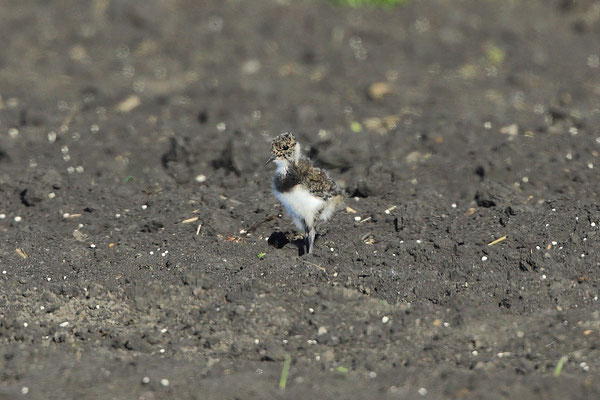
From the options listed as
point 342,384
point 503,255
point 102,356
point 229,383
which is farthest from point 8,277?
point 503,255

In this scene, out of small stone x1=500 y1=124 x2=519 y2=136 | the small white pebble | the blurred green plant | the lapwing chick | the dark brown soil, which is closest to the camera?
the dark brown soil

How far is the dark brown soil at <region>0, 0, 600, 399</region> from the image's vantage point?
5547 mm

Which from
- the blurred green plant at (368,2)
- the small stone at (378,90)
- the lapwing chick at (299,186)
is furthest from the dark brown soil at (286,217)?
the blurred green plant at (368,2)

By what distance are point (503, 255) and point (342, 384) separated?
2.01m

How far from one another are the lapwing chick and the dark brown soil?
0.35 m

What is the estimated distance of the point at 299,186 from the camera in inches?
256

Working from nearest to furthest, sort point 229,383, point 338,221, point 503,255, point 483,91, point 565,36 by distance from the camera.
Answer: point 229,383, point 503,255, point 338,221, point 483,91, point 565,36

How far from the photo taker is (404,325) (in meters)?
5.92

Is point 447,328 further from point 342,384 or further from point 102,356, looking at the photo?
point 102,356

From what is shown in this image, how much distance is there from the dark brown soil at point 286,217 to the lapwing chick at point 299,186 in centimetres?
35

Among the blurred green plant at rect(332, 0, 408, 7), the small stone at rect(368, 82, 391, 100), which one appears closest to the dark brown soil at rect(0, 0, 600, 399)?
the small stone at rect(368, 82, 391, 100)

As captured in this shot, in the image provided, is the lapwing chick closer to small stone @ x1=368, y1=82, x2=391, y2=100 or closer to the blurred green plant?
small stone @ x1=368, y1=82, x2=391, y2=100

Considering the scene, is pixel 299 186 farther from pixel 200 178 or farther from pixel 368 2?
pixel 368 2

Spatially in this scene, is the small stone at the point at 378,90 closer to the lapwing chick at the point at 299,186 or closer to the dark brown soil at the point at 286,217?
the dark brown soil at the point at 286,217
